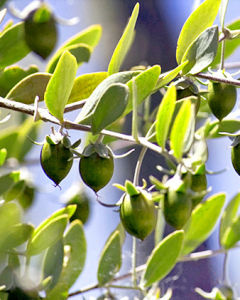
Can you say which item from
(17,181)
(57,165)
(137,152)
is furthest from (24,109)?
(137,152)

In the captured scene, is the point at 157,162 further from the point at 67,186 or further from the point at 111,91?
the point at 111,91

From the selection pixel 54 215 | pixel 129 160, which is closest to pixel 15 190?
pixel 54 215

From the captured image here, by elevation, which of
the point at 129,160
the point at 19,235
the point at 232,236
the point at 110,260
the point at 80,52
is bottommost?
the point at 129,160

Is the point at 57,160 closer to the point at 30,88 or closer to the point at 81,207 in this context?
Answer: the point at 30,88

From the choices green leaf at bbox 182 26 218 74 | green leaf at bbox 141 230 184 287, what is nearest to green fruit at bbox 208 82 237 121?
green leaf at bbox 182 26 218 74

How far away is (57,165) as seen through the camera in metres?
0.59

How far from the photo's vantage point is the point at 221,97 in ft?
2.03

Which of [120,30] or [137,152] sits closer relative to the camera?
[137,152]

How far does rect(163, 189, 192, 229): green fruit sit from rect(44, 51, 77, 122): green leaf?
0.46ft

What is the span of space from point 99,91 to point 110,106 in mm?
38

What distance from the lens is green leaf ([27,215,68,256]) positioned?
25.6 inches

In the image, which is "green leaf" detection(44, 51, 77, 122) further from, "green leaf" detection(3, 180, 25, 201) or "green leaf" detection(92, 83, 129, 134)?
"green leaf" detection(3, 180, 25, 201)

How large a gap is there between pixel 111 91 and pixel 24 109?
0.30 feet

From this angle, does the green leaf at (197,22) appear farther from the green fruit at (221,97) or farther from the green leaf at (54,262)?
the green leaf at (54,262)
